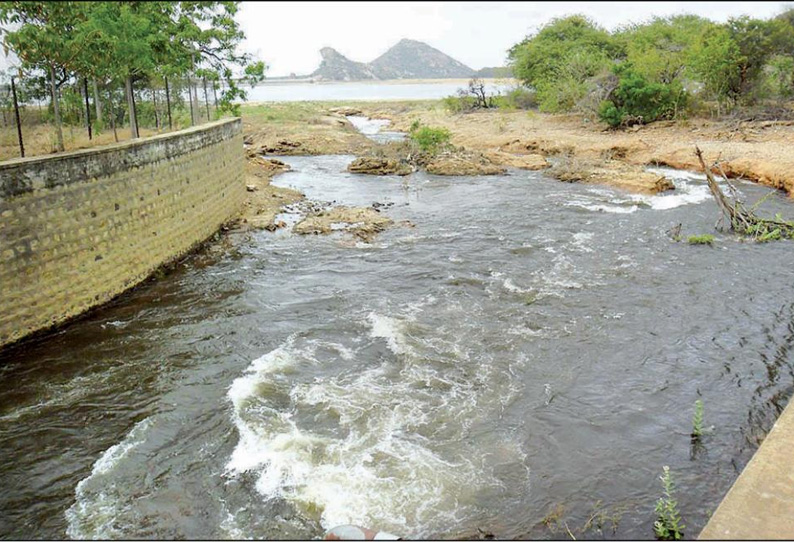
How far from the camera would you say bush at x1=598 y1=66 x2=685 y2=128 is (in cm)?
3102

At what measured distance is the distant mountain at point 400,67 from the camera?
125562 millimetres

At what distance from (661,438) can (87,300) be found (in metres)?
9.37

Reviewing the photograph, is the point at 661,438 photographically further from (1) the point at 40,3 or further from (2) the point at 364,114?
(2) the point at 364,114

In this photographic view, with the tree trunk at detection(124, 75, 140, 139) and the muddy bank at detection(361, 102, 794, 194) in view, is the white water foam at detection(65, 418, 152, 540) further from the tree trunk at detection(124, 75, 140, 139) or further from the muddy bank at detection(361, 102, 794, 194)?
the muddy bank at detection(361, 102, 794, 194)

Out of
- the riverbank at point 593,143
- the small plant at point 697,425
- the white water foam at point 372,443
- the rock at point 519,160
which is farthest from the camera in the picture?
the rock at point 519,160

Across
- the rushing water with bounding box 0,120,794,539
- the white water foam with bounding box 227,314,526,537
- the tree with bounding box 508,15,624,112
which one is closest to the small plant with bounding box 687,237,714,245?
the rushing water with bounding box 0,120,794,539

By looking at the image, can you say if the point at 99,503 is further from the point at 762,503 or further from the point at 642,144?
the point at 642,144

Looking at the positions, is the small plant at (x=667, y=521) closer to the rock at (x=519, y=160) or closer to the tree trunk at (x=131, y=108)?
the tree trunk at (x=131, y=108)

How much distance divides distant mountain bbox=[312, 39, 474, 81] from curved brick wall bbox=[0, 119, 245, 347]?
103 meters

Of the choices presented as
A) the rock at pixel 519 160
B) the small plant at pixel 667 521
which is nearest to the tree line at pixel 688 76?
the rock at pixel 519 160

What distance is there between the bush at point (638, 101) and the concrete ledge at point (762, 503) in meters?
28.3

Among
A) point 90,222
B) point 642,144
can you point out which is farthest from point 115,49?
point 642,144

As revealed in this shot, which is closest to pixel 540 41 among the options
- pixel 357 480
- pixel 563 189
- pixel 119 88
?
pixel 563 189

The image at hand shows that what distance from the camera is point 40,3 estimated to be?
9.04m
